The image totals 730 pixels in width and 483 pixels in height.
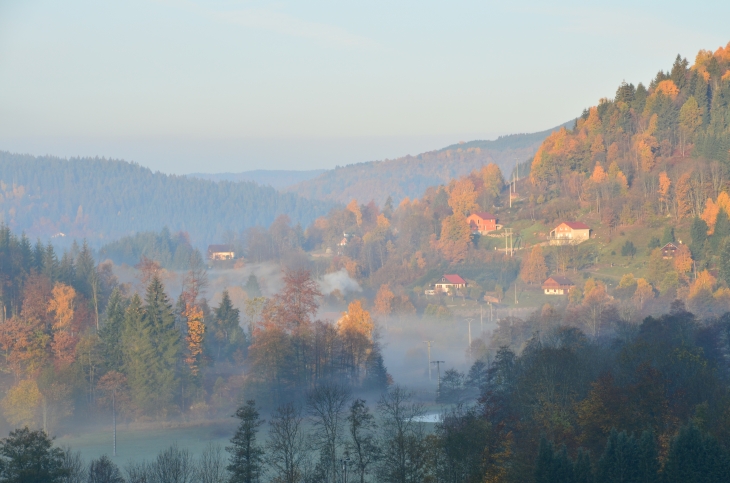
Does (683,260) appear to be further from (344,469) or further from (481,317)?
(344,469)

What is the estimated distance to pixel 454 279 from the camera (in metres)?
108

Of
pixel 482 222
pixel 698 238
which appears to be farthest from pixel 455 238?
pixel 698 238

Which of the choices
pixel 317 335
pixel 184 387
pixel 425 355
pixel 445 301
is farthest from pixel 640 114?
pixel 184 387

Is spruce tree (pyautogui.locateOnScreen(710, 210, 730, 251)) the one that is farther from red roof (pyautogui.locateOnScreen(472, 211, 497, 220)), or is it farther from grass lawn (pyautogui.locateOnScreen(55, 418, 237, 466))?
grass lawn (pyautogui.locateOnScreen(55, 418, 237, 466))

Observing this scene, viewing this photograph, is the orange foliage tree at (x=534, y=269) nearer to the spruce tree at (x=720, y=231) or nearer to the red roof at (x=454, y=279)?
the red roof at (x=454, y=279)

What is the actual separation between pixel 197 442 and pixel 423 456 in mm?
26928

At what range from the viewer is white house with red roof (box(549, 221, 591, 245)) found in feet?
342

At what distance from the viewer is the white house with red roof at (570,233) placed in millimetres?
104106

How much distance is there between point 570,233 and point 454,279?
13.1 meters

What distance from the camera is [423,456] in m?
35.8

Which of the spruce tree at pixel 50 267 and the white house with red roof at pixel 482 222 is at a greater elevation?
the white house with red roof at pixel 482 222

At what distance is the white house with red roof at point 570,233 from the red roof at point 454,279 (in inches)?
401

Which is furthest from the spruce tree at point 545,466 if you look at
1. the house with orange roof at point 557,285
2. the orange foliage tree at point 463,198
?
the orange foliage tree at point 463,198

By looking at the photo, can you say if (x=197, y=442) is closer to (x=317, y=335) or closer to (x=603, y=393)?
(x=317, y=335)
